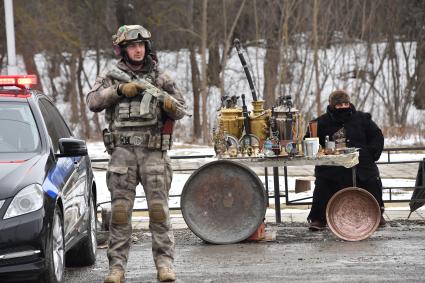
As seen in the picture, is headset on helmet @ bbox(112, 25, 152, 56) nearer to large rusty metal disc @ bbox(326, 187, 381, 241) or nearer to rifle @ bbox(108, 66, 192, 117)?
rifle @ bbox(108, 66, 192, 117)

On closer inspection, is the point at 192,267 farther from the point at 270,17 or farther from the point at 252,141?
the point at 270,17

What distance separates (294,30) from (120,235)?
77.6 feet

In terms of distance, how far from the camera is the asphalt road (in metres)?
7.96

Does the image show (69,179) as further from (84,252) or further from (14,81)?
(84,252)

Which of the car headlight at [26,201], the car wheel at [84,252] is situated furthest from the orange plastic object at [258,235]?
the car headlight at [26,201]

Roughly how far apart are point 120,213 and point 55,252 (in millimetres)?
624

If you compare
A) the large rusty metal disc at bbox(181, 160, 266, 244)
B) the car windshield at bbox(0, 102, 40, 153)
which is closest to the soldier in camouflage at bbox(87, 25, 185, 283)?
the car windshield at bbox(0, 102, 40, 153)

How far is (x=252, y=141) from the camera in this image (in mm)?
10625

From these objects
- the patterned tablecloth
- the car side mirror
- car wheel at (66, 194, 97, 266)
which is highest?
the car side mirror

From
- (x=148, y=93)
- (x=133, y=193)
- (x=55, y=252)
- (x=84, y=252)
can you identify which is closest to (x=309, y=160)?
(x=84, y=252)

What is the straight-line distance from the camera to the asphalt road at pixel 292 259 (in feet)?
26.1

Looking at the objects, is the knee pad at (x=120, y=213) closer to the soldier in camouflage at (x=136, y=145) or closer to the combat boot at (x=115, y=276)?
the soldier in camouflage at (x=136, y=145)

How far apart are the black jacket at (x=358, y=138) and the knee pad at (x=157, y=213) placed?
404 cm

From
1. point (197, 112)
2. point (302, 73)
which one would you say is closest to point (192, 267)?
point (302, 73)
